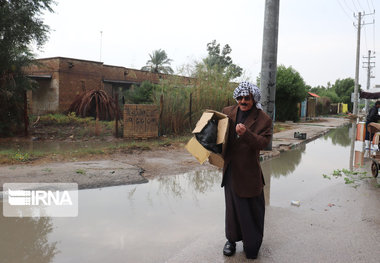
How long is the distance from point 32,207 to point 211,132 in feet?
10.2

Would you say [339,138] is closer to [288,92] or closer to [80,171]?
[288,92]

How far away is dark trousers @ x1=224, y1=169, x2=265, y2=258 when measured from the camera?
10.6 feet

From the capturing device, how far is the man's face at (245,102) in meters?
→ 3.22

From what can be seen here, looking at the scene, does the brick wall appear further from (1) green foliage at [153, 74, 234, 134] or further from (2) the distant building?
(2) the distant building

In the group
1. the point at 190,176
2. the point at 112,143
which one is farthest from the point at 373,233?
the point at 112,143

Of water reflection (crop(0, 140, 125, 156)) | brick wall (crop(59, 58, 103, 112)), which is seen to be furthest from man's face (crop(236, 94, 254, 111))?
brick wall (crop(59, 58, 103, 112))

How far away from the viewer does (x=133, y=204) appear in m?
4.91

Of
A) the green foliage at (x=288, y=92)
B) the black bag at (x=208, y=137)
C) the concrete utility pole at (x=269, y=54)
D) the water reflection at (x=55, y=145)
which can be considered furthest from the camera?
the green foliage at (x=288, y=92)

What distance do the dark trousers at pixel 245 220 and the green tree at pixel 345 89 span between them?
66325 mm

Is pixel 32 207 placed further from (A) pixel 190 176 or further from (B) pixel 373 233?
(B) pixel 373 233

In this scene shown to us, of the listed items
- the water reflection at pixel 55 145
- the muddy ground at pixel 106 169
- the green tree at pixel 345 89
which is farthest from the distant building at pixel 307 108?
the green tree at pixel 345 89

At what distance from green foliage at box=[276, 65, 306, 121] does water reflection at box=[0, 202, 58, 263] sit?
74.6ft

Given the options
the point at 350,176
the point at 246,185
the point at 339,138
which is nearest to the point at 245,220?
the point at 246,185

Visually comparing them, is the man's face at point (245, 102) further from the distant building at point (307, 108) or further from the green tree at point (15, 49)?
the distant building at point (307, 108)
